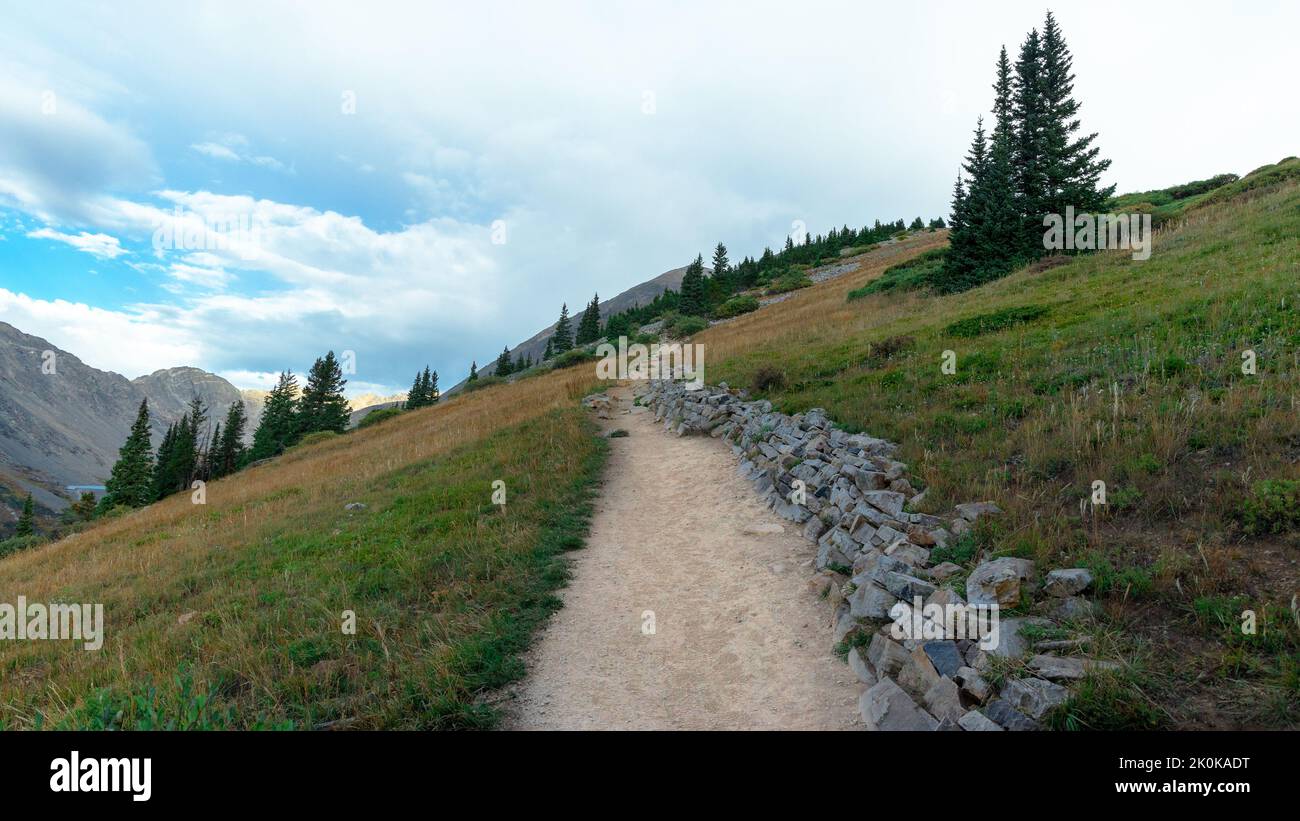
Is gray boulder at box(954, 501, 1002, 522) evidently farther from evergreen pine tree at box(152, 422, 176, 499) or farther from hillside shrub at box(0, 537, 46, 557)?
evergreen pine tree at box(152, 422, 176, 499)

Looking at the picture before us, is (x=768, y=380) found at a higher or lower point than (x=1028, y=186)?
lower

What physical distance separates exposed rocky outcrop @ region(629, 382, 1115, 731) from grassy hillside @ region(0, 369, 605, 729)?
3.67 metres

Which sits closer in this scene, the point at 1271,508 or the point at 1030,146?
the point at 1271,508

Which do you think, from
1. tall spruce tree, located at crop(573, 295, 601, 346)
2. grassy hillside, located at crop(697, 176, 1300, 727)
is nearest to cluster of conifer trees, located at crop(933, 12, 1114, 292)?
grassy hillside, located at crop(697, 176, 1300, 727)

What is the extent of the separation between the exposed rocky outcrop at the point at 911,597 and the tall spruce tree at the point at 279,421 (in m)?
73.0

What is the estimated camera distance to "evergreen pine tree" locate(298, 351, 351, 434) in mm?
67375

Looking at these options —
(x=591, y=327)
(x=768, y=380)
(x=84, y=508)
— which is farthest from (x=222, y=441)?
(x=768, y=380)

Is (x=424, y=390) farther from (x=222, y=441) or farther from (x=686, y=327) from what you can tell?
(x=686, y=327)

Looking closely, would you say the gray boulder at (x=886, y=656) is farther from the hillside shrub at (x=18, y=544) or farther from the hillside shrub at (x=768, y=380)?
the hillside shrub at (x=18, y=544)

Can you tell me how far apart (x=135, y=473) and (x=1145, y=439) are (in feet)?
276

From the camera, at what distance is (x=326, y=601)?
781 cm

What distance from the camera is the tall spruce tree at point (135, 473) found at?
59.8 metres

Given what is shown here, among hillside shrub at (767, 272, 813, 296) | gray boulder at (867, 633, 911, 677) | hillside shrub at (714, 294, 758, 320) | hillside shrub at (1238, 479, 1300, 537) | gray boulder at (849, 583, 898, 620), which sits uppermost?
hillside shrub at (767, 272, 813, 296)
